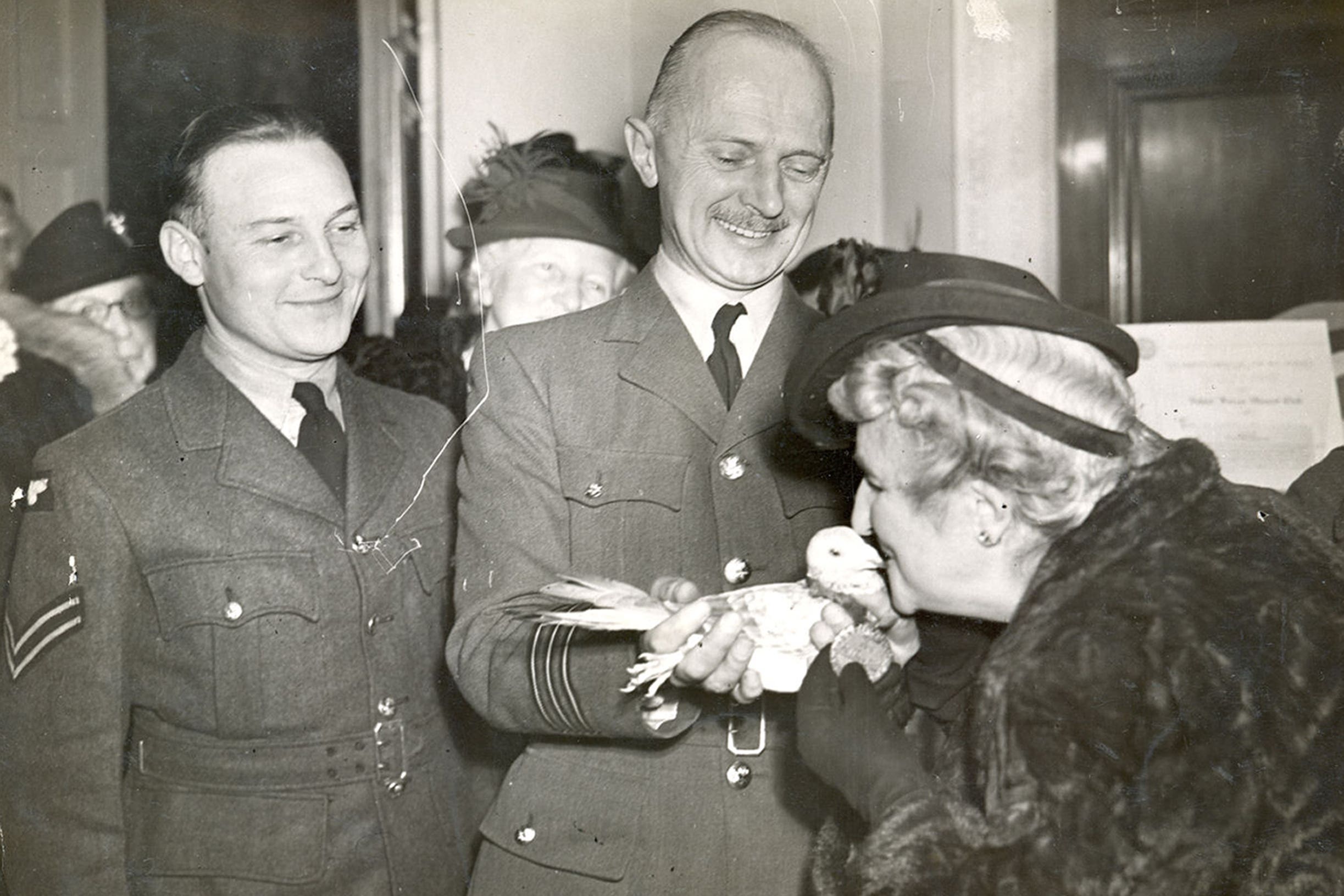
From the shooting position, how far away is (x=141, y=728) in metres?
1.76

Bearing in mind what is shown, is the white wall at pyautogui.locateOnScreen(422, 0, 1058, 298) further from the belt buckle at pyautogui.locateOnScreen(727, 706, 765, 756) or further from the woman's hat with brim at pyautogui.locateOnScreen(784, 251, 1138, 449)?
the belt buckle at pyautogui.locateOnScreen(727, 706, 765, 756)

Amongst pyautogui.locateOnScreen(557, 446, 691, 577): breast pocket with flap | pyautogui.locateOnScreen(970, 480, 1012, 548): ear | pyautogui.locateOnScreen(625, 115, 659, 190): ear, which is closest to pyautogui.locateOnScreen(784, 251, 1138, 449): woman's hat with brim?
pyautogui.locateOnScreen(970, 480, 1012, 548): ear

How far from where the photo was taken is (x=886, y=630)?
64.7 inches

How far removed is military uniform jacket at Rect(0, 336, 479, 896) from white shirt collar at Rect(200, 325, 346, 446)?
2cm

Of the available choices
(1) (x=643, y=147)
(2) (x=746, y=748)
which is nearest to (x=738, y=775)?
(2) (x=746, y=748)

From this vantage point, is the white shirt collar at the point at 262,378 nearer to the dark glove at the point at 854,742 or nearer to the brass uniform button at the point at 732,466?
the brass uniform button at the point at 732,466

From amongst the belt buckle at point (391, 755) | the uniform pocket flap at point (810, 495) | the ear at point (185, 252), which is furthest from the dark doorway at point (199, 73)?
the uniform pocket flap at point (810, 495)

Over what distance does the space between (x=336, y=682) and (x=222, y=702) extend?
7.4 inches

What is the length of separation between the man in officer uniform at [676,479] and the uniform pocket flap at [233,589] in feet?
0.98

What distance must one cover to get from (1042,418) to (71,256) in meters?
1.96

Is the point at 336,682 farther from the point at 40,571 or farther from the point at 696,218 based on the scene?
the point at 696,218

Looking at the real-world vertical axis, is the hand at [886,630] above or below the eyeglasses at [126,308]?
below

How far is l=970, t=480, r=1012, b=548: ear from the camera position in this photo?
4.48ft

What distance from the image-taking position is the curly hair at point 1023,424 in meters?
1.33
